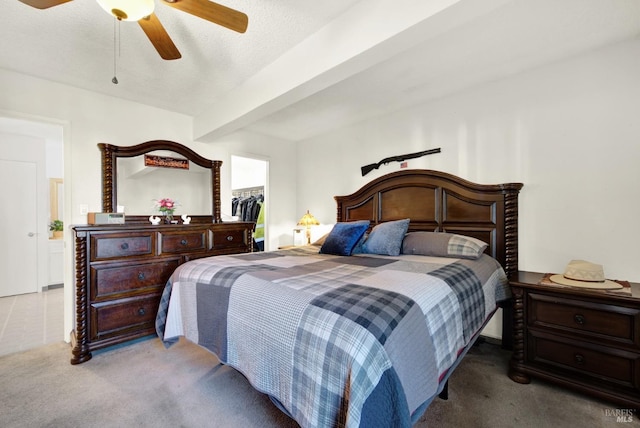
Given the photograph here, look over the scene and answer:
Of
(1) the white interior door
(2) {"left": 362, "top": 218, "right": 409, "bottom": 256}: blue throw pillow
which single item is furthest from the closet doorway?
(1) the white interior door

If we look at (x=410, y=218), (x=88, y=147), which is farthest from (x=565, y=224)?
(x=88, y=147)

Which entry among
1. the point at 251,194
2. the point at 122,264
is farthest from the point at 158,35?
the point at 251,194

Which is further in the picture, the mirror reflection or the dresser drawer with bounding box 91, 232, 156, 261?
the mirror reflection

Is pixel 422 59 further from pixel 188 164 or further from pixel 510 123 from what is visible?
pixel 188 164

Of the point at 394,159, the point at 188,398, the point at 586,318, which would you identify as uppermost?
the point at 394,159

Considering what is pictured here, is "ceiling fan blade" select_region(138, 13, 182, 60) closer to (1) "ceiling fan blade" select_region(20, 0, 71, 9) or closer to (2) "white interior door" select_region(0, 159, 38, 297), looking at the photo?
(1) "ceiling fan blade" select_region(20, 0, 71, 9)

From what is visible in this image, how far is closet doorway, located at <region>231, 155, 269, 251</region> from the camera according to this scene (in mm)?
4914

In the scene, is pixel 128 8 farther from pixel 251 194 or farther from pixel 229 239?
pixel 251 194

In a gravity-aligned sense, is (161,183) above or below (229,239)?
above

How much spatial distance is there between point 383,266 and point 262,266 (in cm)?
86

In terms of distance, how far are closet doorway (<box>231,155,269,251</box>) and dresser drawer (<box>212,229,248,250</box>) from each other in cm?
86

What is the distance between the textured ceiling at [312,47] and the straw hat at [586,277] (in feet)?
5.39

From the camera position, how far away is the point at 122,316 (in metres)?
2.57

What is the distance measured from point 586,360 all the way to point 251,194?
5135 millimetres
